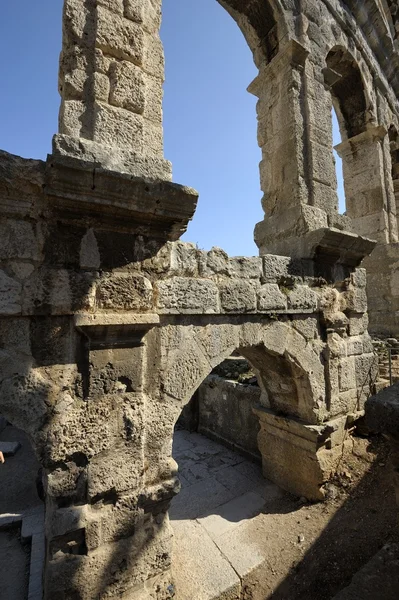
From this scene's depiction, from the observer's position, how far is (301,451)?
346 cm

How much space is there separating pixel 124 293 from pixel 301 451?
9.16 ft

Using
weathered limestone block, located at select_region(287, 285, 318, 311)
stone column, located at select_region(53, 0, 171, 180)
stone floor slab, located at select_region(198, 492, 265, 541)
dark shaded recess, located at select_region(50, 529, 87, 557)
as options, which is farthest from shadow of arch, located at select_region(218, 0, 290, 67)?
stone floor slab, located at select_region(198, 492, 265, 541)

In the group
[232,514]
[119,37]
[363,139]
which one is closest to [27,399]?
[119,37]

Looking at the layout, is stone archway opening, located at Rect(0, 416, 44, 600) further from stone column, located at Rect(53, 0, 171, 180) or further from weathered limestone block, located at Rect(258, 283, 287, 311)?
stone column, located at Rect(53, 0, 171, 180)

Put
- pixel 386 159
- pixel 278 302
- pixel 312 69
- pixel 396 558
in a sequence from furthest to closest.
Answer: pixel 386 159
pixel 312 69
pixel 278 302
pixel 396 558

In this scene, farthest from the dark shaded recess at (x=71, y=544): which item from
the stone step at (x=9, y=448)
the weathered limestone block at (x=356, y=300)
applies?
the stone step at (x=9, y=448)

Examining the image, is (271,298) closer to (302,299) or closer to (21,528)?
(302,299)

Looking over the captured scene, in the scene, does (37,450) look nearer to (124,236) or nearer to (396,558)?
(124,236)

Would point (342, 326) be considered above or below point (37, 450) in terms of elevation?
above

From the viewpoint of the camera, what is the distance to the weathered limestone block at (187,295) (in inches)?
89.7

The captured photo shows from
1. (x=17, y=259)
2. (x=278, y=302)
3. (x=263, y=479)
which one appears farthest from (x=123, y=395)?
(x=263, y=479)

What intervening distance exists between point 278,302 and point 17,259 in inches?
85.1

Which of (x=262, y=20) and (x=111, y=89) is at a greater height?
(x=262, y=20)

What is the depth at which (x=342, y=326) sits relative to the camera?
11.7 feet
